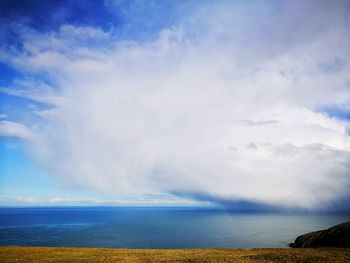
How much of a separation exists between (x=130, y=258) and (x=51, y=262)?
33.0ft

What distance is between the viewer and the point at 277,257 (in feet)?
104

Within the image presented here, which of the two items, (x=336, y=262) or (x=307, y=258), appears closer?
(x=336, y=262)

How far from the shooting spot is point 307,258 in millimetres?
29953

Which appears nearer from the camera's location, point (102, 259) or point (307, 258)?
point (307, 258)

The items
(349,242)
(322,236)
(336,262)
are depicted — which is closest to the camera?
(336,262)

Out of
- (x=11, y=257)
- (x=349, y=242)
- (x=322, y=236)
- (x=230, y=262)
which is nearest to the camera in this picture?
(x=230, y=262)

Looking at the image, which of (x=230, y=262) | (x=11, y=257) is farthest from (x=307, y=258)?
(x=11, y=257)

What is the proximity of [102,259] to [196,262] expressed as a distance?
12.9 meters

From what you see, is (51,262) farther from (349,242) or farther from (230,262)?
(349,242)

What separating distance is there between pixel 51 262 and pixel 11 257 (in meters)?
7.71

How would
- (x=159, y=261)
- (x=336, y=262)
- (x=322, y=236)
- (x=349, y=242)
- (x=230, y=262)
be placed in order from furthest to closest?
(x=322, y=236), (x=349, y=242), (x=159, y=261), (x=230, y=262), (x=336, y=262)

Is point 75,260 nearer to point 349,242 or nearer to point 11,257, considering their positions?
point 11,257

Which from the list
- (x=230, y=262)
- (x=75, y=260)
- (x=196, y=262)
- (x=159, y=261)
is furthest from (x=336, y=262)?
(x=75, y=260)

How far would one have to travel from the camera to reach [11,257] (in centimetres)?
3447
